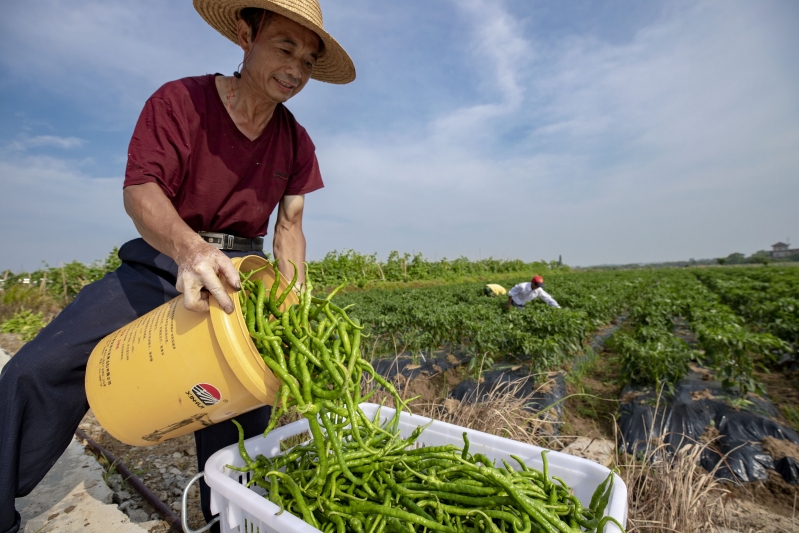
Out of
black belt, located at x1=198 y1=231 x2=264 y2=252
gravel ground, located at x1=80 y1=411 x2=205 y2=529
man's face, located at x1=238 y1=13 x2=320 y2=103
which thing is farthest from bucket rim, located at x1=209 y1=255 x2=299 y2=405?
gravel ground, located at x1=80 y1=411 x2=205 y2=529

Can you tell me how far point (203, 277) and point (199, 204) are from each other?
3.89 ft

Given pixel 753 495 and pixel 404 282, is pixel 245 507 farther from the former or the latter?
pixel 404 282

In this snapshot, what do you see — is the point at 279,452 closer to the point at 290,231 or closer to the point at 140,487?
the point at 140,487

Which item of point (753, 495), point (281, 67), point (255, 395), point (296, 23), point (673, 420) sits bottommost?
point (753, 495)

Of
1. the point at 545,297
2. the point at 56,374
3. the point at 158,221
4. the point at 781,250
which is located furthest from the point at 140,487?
the point at 781,250

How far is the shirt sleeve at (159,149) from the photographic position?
2150 millimetres

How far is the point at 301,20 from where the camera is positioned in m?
2.34

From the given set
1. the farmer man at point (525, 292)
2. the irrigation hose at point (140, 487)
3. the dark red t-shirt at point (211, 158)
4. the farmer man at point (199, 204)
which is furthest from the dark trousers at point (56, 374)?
the farmer man at point (525, 292)

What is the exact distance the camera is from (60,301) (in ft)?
49.2

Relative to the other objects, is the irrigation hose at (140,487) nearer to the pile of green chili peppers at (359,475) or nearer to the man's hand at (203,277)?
the pile of green chili peppers at (359,475)

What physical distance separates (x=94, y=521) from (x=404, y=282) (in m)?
20.4

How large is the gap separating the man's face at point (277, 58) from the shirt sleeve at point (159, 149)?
0.49 m

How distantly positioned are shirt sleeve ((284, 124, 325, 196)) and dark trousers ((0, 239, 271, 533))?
104cm

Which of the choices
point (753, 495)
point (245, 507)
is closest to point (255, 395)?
point (245, 507)
